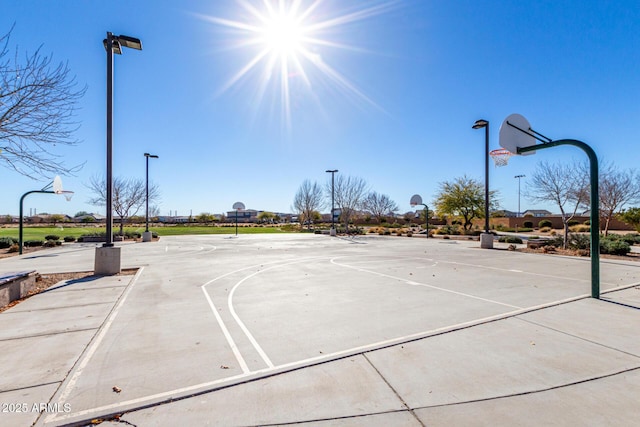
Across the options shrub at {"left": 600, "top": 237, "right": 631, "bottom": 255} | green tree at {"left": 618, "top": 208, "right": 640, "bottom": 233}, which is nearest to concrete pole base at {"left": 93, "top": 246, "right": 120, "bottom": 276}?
shrub at {"left": 600, "top": 237, "right": 631, "bottom": 255}

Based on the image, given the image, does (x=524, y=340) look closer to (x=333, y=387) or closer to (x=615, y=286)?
(x=333, y=387)

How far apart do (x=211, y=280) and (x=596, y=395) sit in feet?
27.6

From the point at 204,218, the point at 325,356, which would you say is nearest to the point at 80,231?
the point at 204,218

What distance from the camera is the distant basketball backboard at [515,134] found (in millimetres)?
7594

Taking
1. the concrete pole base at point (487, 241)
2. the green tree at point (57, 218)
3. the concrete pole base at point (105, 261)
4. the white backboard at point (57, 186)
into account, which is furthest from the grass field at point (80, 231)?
the concrete pole base at point (487, 241)

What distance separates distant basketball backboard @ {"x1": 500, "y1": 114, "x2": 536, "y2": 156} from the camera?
7594mm

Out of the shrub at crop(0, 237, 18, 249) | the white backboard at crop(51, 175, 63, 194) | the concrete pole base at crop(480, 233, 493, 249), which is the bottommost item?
the shrub at crop(0, 237, 18, 249)

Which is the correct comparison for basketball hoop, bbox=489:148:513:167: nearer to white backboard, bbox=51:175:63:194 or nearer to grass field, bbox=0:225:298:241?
white backboard, bbox=51:175:63:194

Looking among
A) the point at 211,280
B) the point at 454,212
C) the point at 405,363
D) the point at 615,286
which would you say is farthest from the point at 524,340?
the point at 454,212

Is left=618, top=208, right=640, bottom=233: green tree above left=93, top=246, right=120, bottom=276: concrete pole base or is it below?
above

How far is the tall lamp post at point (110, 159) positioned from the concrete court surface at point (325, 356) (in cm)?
198

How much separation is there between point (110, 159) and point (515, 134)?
1137 centimetres

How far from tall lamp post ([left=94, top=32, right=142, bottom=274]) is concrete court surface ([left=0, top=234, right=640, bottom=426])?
1980 mm

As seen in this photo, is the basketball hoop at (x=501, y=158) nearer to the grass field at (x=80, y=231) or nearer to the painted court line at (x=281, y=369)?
the painted court line at (x=281, y=369)
